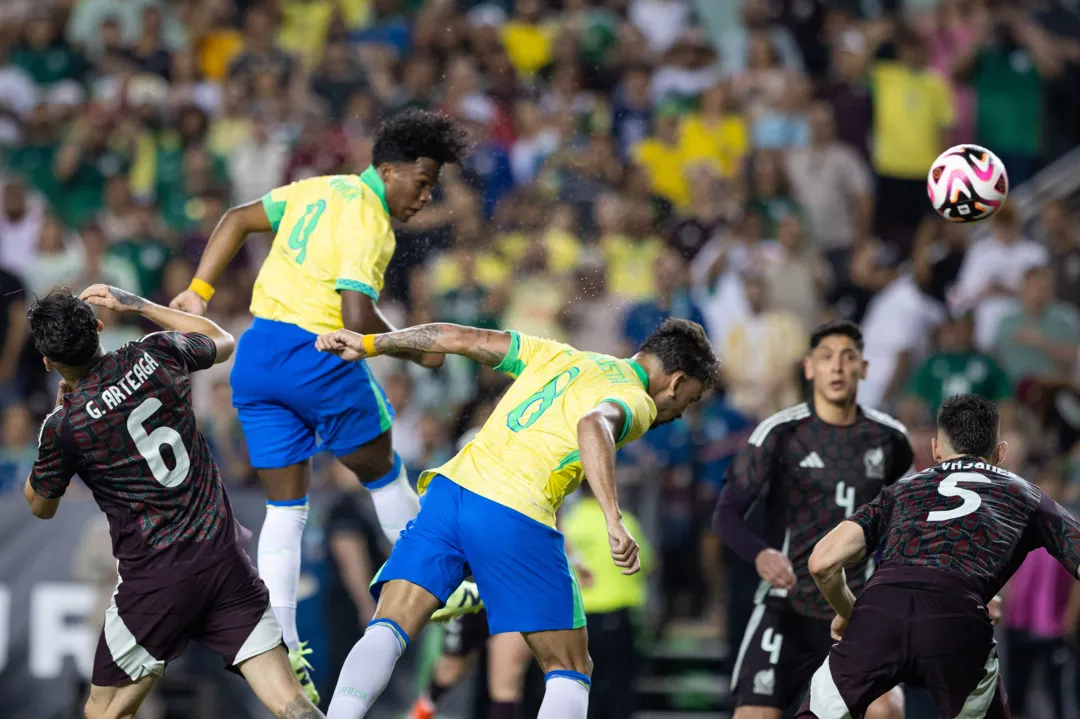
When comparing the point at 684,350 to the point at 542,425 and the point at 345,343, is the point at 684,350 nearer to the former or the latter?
the point at 542,425

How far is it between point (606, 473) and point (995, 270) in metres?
8.59

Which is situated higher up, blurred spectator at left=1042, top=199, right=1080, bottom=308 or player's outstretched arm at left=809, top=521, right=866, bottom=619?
blurred spectator at left=1042, top=199, right=1080, bottom=308

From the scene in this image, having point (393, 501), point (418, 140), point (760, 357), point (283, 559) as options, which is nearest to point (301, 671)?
point (283, 559)

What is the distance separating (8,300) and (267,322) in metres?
6.36

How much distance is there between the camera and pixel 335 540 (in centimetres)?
1133

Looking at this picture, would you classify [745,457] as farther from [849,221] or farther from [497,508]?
[849,221]

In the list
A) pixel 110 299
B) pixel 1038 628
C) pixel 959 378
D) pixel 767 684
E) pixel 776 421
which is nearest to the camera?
pixel 110 299

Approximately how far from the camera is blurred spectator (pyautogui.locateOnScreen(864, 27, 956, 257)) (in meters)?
14.8

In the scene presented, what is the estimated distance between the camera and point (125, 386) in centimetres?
634

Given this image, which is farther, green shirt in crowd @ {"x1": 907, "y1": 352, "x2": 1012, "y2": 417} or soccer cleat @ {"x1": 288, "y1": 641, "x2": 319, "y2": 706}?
green shirt in crowd @ {"x1": 907, "y1": 352, "x2": 1012, "y2": 417}

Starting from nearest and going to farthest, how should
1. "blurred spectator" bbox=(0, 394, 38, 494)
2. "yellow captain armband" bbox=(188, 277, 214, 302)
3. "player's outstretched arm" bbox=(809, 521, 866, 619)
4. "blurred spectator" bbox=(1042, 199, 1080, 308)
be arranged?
"player's outstretched arm" bbox=(809, 521, 866, 619) → "yellow captain armband" bbox=(188, 277, 214, 302) → "blurred spectator" bbox=(0, 394, 38, 494) → "blurred spectator" bbox=(1042, 199, 1080, 308)

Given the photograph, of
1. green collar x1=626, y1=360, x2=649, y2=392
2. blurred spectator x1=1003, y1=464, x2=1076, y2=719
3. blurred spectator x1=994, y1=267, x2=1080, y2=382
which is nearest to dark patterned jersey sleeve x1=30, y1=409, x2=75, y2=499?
green collar x1=626, y1=360, x2=649, y2=392

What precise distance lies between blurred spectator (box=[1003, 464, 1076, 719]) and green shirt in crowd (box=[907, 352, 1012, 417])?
3.22 ft

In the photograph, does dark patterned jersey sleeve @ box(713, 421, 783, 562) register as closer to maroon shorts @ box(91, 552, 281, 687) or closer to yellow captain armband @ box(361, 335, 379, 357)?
yellow captain armband @ box(361, 335, 379, 357)
